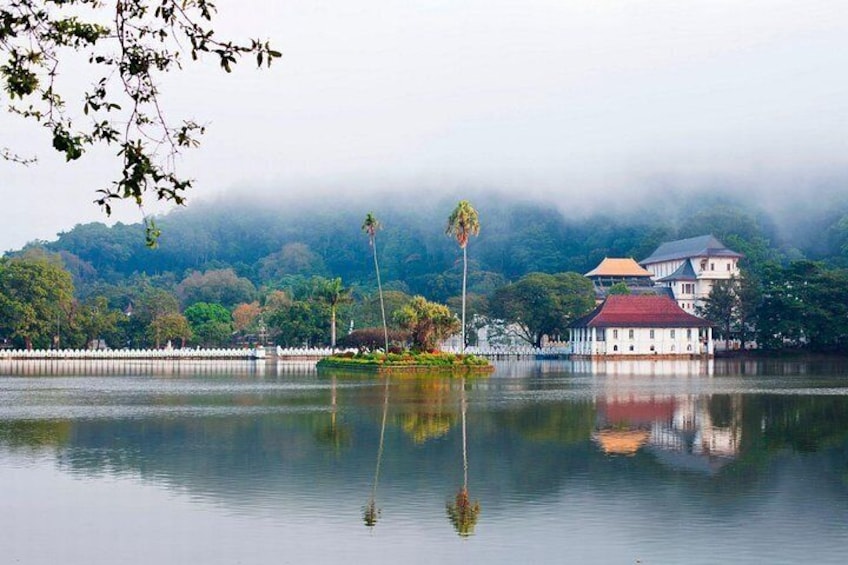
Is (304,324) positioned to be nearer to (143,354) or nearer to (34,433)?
(143,354)

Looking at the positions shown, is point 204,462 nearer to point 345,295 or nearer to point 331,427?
point 331,427

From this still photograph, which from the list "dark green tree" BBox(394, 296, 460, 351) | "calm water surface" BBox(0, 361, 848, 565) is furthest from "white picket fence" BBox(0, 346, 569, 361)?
"calm water surface" BBox(0, 361, 848, 565)

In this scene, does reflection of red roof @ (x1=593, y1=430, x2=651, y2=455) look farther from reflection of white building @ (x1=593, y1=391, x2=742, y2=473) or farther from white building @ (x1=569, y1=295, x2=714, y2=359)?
white building @ (x1=569, y1=295, x2=714, y2=359)

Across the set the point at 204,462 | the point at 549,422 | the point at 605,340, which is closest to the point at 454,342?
the point at 605,340

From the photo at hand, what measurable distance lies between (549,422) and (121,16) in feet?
86.0

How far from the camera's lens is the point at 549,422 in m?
35.1

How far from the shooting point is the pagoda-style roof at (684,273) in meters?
148

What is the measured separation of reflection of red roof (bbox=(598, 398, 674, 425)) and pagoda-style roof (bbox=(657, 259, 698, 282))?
104724 millimetres

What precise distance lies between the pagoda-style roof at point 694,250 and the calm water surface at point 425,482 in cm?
10552

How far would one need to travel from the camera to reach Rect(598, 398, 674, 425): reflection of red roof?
118ft

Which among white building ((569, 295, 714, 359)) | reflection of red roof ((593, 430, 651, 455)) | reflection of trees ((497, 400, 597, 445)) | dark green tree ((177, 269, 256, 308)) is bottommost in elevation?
reflection of red roof ((593, 430, 651, 455))

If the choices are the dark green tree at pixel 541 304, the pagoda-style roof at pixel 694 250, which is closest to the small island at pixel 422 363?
the dark green tree at pixel 541 304

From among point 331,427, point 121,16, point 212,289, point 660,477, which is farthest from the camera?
point 212,289

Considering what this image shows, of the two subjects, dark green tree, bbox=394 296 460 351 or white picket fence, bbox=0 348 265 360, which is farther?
white picket fence, bbox=0 348 265 360
